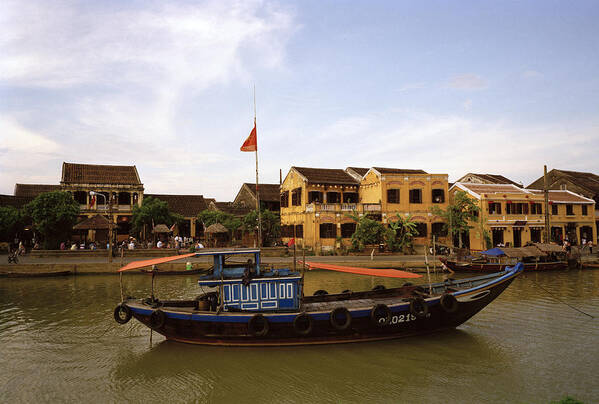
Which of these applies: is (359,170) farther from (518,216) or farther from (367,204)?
(518,216)

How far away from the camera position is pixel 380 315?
10.5m

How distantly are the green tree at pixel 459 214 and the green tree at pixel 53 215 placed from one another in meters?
29.6

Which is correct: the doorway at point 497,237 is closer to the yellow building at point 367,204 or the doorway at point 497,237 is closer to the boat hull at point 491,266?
the yellow building at point 367,204

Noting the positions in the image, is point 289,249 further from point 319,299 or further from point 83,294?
point 319,299

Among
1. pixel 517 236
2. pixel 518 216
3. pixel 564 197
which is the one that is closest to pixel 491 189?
pixel 518 216

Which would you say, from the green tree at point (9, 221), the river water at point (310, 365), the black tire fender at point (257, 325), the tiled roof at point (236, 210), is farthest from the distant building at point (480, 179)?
the green tree at point (9, 221)

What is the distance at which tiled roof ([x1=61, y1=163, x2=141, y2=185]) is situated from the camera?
39.3 metres

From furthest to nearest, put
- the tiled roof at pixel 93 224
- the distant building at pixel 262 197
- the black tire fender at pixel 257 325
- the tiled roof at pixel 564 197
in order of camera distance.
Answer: the distant building at pixel 262 197, the tiled roof at pixel 564 197, the tiled roof at pixel 93 224, the black tire fender at pixel 257 325

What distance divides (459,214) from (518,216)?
6.66 metres

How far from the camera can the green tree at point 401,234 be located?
100 ft

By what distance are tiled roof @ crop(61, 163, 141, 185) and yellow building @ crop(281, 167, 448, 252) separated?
1914cm

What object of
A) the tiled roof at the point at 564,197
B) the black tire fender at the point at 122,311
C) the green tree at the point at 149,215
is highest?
the tiled roof at the point at 564,197

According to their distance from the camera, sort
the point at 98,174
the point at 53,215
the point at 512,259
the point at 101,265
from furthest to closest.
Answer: the point at 98,174 < the point at 53,215 < the point at 512,259 < the point at 101,265

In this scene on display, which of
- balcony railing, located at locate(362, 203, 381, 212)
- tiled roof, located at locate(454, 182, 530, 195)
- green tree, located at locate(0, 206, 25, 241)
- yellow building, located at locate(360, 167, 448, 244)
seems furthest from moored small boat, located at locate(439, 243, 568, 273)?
green tree, located at locate(0, 206, 25, 241)
